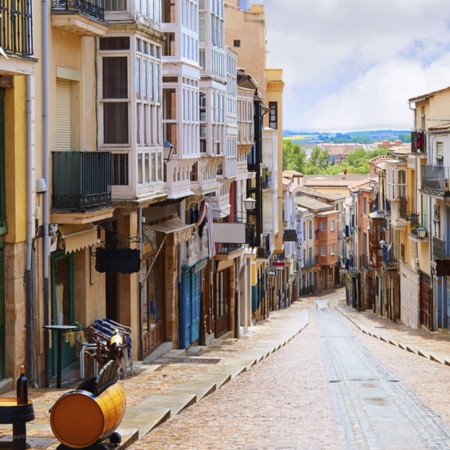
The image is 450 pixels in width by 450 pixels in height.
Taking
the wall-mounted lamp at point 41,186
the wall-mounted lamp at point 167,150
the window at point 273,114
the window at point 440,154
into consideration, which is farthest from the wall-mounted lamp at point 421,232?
the wall-mounted lamp at point 41,186

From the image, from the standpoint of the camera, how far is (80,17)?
18.7 meters

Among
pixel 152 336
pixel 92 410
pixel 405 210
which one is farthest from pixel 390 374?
pixel 405 210

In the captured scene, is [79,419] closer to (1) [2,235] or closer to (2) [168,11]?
(1) [2,235]

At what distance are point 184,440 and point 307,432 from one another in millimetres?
1926

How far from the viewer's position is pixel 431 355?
2956 cm

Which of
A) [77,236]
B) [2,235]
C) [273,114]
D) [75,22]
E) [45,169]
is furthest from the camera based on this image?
[273,114]

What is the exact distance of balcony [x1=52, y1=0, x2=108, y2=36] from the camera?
1858 cm

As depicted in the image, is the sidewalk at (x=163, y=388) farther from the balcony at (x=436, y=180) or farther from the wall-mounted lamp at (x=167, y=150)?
the balcony at (x=436, y=180)

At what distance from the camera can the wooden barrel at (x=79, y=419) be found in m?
11.8

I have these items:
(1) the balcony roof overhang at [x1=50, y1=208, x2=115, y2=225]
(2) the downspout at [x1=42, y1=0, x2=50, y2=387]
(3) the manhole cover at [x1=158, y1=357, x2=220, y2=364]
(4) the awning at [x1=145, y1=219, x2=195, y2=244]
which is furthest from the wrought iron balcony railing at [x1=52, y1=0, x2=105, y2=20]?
(3) the manhole cover at [x1=158, y1=357, x2=220, y2=364]

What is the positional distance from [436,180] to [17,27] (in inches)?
1188

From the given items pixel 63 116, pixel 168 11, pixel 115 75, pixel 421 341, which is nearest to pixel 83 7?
pixel 63 116

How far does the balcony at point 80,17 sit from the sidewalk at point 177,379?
614 centimetres

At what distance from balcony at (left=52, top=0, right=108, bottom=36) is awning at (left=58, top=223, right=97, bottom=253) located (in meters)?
3.46
